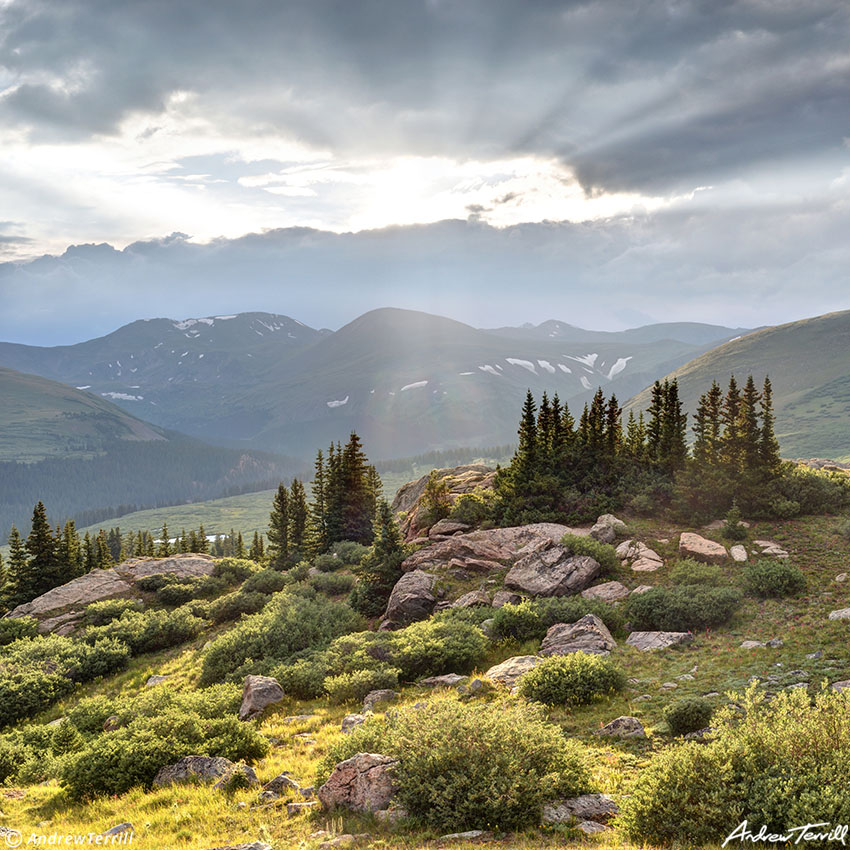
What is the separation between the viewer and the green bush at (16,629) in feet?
129

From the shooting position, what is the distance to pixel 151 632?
120 ft

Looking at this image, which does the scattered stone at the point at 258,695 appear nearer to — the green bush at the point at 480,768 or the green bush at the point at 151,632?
the green bush at the point at 480,768

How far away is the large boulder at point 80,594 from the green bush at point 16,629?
3669 millimetres

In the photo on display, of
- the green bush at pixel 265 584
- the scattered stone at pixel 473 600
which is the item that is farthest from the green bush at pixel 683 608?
the green bush at pixel 265 584

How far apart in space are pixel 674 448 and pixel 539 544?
58.5 ft

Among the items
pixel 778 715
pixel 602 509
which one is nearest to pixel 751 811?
pixel 778 715

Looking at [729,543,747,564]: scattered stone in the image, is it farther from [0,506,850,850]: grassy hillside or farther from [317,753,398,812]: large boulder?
[317,753,398,812]: large boulder

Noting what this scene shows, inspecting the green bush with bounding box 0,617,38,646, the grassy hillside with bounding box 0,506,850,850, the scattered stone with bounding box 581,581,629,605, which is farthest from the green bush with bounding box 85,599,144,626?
the scattered stone with bounding box 581,581,629,605

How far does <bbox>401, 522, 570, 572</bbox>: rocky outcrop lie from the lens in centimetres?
3469

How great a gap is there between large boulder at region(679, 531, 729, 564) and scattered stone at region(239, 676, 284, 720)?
24.8 meters

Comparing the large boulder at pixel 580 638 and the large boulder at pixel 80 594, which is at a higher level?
the large boulder at pixel 580 638

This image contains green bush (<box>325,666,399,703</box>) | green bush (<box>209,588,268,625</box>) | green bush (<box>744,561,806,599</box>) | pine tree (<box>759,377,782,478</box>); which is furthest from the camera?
green bush (<box>209,588,268,625</box>)

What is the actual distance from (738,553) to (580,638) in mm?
14701

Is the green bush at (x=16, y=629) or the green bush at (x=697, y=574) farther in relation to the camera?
the green bush at (x=16, y=629)
